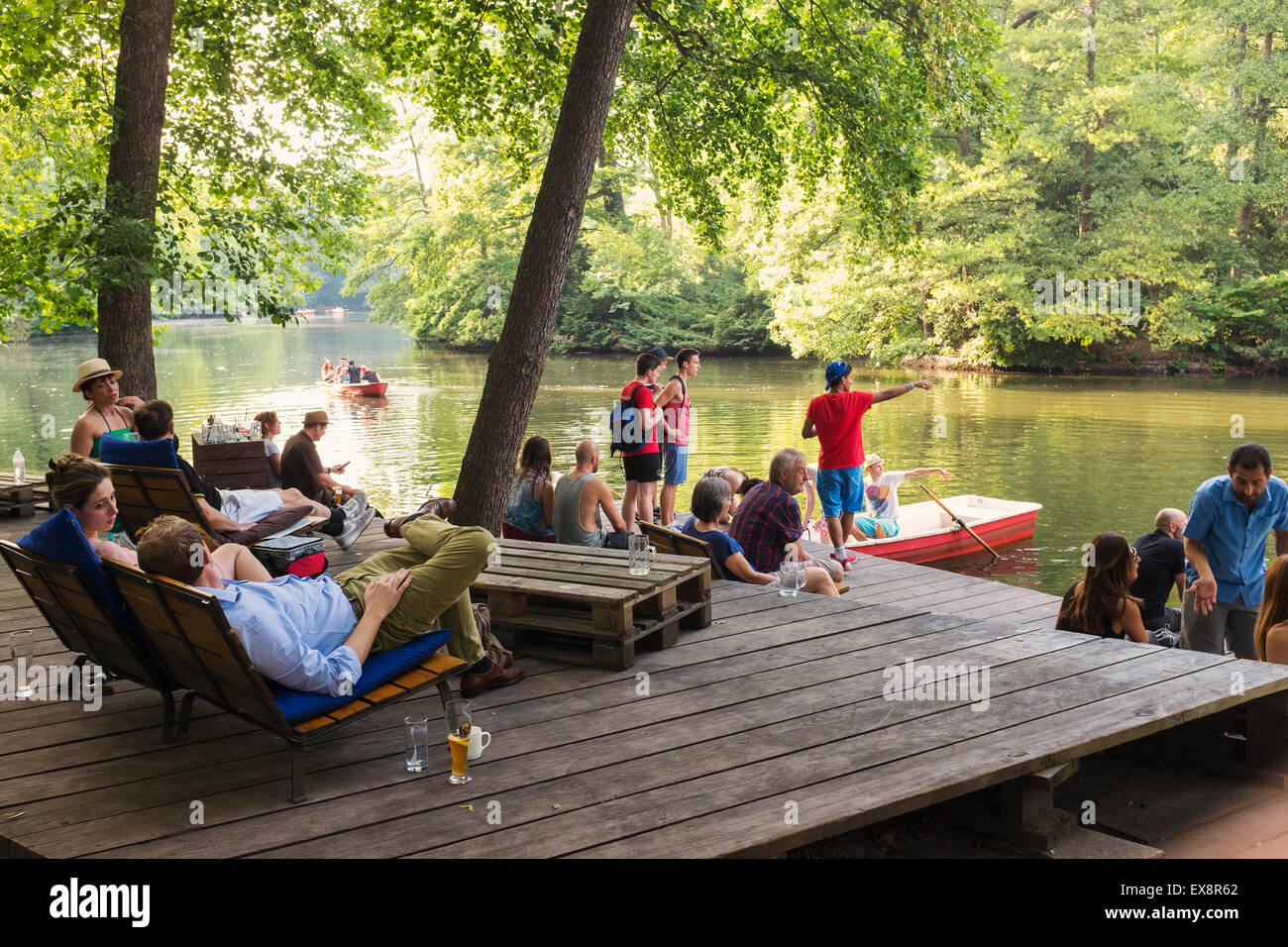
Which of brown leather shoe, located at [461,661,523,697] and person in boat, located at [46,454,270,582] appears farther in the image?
brown leather shoe, located at [461,661,523,697]

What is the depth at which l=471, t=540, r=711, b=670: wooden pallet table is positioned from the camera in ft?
16.7

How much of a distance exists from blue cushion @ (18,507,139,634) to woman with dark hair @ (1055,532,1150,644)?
461cm

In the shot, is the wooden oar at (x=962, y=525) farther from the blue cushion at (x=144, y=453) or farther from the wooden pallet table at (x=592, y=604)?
the blue cushion at (x=144, y=453)

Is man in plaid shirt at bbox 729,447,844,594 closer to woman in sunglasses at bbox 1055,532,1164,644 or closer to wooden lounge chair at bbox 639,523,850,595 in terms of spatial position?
wooden lounge chair at bbox 639,523,850,595

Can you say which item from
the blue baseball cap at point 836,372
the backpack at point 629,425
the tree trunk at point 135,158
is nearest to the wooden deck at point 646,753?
the backpack at point 629,425

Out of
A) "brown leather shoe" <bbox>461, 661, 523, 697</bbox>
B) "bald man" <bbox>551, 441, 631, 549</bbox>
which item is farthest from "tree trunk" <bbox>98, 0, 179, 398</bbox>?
"brown leather shoe" <bbox>461, 661, 523, 697</bbox>

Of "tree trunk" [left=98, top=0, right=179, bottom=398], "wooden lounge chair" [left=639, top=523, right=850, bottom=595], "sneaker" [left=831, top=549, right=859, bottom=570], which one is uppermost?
"tree trunk" [left=98, top=0, right=179, bottom=398]

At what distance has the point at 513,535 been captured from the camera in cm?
738

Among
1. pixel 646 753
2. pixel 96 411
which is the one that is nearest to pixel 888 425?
pixel 96 411

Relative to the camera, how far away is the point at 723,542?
6867mm

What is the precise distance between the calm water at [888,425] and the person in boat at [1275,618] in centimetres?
749
